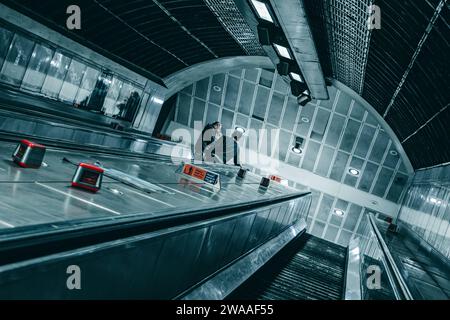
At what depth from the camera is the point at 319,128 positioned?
68.0 feet

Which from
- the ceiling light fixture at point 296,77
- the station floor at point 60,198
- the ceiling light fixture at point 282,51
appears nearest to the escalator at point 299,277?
the station floor at point 60,198

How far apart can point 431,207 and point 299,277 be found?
27.5 ft

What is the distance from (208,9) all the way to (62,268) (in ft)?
39.7

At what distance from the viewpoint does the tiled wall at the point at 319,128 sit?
20.0 m

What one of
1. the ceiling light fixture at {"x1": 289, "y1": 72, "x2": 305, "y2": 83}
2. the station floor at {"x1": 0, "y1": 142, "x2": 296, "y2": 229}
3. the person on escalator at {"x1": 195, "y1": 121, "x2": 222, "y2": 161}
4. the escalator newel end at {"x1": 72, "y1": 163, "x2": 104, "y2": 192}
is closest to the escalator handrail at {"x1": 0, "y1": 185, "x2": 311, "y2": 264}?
the station floor at {"x1": 0, "y1": 142, "x2": 296, "y2": 229}

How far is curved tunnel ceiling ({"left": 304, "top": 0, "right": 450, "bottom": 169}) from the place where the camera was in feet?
23.8

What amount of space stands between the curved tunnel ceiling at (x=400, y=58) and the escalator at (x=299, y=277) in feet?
14.4

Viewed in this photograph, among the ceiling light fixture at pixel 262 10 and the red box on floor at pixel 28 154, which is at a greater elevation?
the ceiling light fixture at pixel 262 10

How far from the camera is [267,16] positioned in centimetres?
925

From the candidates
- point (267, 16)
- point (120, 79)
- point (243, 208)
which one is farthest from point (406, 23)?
point (120, 79)
